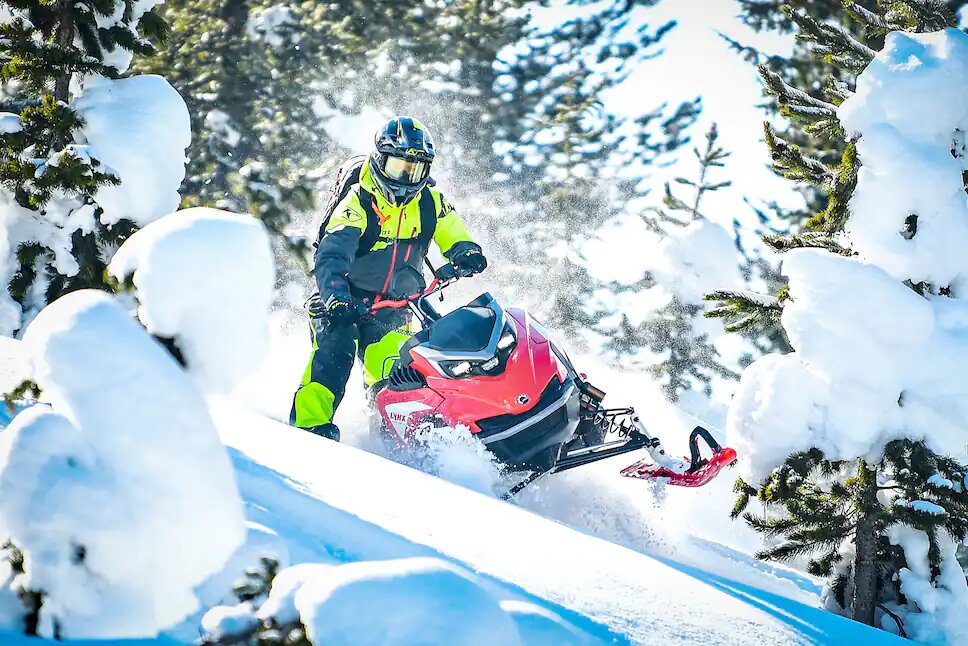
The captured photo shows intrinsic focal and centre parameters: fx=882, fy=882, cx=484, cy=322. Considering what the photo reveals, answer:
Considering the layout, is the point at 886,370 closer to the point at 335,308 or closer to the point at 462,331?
the point at 462,331

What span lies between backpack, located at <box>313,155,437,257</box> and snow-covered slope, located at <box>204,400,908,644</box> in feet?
9.78

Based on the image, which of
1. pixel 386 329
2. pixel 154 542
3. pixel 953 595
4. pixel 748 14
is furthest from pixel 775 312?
pixel 748 14

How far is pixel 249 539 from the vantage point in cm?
295

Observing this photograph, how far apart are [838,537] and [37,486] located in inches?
190

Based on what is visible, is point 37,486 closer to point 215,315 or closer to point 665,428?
point 215,315

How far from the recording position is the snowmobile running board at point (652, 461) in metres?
5.75

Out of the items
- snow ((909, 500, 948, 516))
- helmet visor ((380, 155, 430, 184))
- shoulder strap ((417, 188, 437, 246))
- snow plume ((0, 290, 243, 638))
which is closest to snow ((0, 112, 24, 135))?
helmet visor ((380, 155, 430, 184))

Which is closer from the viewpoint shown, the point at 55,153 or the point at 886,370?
the point at 886,370

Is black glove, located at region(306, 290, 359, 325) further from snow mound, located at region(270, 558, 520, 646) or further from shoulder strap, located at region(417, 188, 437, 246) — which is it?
snow mound, located at region(270, 558, 520, 646)

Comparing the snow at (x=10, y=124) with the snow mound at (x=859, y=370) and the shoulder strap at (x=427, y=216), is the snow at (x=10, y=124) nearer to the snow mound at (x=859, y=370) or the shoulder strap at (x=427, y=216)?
the shoulder strap at (x=427, y=216)

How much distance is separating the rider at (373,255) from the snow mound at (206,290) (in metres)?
3.36

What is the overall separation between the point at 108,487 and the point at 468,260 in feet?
16.8

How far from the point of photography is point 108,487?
90.9 inches

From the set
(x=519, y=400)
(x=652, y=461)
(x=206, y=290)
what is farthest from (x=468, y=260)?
(x=206, y=290)
